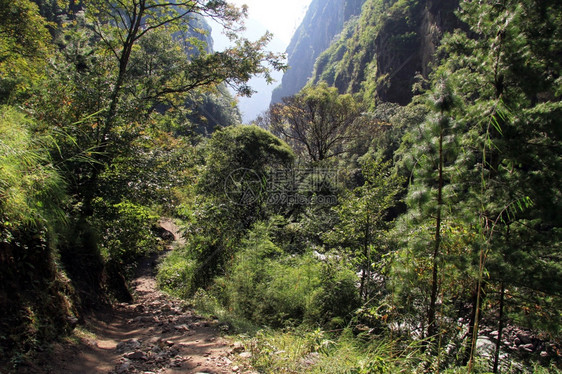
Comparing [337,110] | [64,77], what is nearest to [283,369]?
[64,77]

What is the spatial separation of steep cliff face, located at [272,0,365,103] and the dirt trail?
141232 mm

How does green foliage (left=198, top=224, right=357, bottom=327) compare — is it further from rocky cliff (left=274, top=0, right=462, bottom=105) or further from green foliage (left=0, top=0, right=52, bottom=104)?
rocky cliff (left=274, top=0, right=462, bottom=105)

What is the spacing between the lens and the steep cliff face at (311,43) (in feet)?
477

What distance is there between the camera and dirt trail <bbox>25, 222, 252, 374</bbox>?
10.0 feet

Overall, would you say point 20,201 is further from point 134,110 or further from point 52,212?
point 134,110

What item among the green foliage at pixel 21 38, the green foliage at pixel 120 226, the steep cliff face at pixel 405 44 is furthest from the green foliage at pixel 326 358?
the steep cliff face at pixel 405 44

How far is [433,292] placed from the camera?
3.57 meters

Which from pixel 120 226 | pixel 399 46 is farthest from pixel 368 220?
pixel 399 46

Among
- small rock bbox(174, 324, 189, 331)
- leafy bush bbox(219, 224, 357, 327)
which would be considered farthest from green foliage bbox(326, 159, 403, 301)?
small rock bbox(174, 324, 189, 331)

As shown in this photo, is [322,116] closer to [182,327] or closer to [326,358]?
[182,327]

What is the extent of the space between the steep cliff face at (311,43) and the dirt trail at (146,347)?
141232 millimetres

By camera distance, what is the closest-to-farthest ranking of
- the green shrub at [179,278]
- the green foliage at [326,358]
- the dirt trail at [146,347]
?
1. the green foliage at [326,358]
2. the dirt trail at [146,347]
3. the green shrub at [179,278]

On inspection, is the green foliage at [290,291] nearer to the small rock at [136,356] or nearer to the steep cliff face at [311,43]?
the small rock at [136,356]

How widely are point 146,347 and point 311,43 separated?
18354 centimetres
